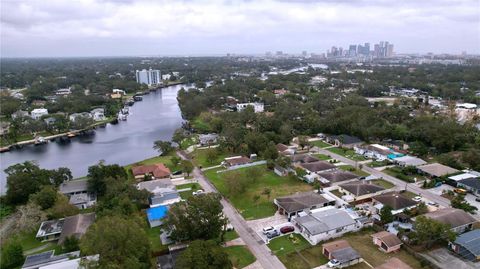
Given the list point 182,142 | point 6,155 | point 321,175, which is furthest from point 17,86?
point 321,175

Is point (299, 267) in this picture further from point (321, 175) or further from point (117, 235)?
point (321, 175)

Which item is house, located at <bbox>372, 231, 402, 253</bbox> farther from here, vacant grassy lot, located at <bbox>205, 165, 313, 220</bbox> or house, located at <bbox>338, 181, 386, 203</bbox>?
vacant grassy lot, located at <bbox>205, 165, 313, 220</bbox>

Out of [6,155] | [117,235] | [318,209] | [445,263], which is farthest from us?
[6,155]

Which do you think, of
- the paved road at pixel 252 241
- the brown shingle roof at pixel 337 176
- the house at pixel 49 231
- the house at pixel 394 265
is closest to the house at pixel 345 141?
the brown shingle roof at pixel 337 176

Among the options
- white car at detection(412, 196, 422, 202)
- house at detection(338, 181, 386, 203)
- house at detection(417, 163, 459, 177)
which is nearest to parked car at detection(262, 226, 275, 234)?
house at detection(338, 181, 386, 203)

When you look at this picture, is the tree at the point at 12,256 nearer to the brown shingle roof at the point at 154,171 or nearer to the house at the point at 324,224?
the brown shingle roof at the point at 154,171
